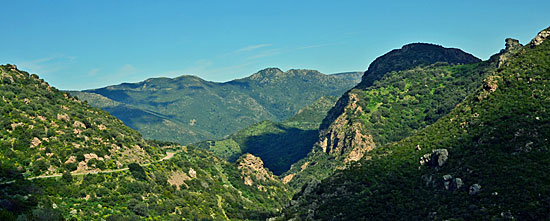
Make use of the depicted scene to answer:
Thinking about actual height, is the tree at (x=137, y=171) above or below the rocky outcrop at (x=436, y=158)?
below

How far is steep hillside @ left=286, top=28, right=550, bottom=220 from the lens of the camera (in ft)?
225

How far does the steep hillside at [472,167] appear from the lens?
6844cm

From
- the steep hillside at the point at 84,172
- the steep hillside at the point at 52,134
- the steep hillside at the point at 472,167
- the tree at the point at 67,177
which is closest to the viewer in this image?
the steep hillside at the point at 472,167

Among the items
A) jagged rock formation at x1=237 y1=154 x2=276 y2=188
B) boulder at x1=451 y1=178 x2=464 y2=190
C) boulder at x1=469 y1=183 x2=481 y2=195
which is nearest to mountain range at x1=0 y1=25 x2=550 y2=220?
boulder at x1=469 y1=183 x2=481 y2=195

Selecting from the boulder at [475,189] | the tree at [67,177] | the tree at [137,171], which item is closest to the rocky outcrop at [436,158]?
the boulder at [475,189]

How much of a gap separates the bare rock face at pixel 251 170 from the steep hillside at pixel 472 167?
57.9m

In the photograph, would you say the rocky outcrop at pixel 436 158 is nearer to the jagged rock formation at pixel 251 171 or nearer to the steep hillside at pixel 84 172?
the steep hillside at pixel 84 172

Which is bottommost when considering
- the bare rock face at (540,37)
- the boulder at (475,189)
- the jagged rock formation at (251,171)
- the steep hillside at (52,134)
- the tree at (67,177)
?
the jagged rock formation at (251,171)

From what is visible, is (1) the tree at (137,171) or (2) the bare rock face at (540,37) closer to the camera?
(1) the tree at (137,171)

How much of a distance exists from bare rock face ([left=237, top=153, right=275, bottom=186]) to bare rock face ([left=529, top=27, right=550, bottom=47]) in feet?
337

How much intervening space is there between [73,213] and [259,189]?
100907mm

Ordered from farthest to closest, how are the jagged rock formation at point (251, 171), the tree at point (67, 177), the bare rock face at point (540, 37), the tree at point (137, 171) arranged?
the jagged rock formation at point (251, 171)
the bare rock face at point (540, 37)
the tree at point (137, 171)
the tree at point (67, 177)

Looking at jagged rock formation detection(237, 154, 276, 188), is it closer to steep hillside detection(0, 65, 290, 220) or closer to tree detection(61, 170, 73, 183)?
steep hillside detection(0, 65, 290, 220)

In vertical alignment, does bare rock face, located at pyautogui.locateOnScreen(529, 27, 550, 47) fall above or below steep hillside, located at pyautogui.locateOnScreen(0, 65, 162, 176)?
above
